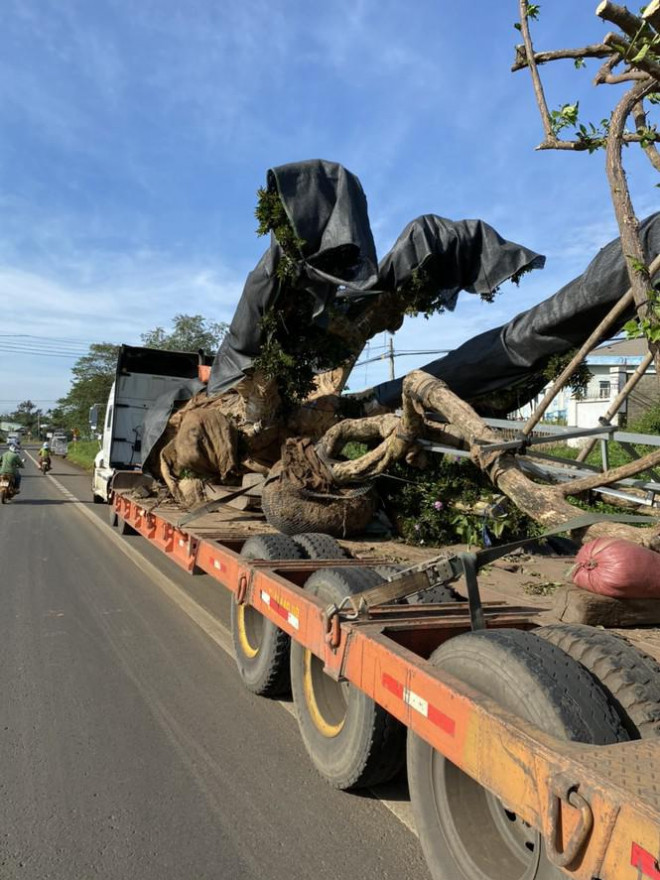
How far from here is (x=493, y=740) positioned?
194 cm

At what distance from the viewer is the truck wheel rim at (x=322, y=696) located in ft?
11.7

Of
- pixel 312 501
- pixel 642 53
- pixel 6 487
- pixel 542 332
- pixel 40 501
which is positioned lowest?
pixel 40 501

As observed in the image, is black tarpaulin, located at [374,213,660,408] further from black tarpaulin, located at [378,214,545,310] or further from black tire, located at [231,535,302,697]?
black tire, located at [231,535,302,697]

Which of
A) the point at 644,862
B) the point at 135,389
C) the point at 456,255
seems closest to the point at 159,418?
the point at 135,389

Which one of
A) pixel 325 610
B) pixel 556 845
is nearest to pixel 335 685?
pixel 325 610

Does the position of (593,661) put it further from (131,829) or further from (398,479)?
(398,479)

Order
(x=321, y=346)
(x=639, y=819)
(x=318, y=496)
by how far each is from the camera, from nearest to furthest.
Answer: (x=639, y=819)
(x=318, y=496)
(x=321, y=346)

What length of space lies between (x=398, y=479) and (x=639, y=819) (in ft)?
15.3

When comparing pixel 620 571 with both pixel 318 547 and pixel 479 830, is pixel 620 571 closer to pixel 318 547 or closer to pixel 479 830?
pixel 479 830

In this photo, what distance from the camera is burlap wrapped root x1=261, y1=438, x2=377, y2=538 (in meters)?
5.79

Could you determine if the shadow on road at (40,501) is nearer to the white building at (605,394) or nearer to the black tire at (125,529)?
the black tire at (125,529)

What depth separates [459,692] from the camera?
214 cm

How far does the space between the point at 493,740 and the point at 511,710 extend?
21cm


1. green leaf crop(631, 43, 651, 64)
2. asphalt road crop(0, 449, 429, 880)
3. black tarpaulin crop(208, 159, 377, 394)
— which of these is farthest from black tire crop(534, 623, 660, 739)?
black tarpaulin crop(208, 159, 377, 394)
